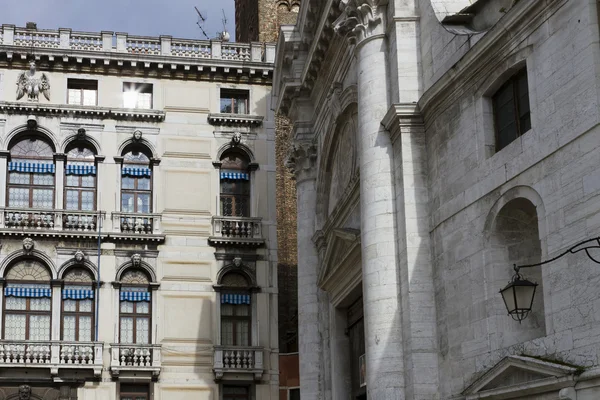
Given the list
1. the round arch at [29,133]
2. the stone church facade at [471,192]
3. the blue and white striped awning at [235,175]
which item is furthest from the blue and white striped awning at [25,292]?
the stone church facade at [471,192]

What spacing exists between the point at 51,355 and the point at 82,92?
9351 millimetres

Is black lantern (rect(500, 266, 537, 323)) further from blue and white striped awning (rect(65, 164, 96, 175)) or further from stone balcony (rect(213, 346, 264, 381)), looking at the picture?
blue and white striped awning (rect(65, 164, 96, 175))

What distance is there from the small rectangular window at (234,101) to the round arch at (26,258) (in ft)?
27.1

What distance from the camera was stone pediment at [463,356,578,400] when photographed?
15.5 metres

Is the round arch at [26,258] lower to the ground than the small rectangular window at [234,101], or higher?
lower

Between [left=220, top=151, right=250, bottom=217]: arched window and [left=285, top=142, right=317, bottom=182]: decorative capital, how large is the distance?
7.98 m

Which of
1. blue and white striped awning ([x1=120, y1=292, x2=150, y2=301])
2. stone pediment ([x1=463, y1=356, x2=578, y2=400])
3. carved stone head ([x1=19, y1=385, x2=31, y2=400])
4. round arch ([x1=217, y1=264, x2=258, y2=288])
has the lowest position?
stone pediment ([x1=463, y1=356, x2=578, y2=400])

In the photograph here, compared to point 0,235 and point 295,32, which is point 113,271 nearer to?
point 0,235

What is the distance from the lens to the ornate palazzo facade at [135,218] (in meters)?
Answer: 36.5

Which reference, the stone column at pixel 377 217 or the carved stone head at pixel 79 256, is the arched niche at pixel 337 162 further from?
the carved stone head at pixel 79 256

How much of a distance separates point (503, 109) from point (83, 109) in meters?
22.3

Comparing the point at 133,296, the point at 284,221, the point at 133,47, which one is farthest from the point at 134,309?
the point at 133,47

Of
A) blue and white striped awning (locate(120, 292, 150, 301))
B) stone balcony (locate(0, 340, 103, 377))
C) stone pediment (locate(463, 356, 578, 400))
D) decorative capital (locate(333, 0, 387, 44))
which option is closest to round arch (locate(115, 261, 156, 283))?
blue and white striped awning (locate(120, 292, 150, 301))

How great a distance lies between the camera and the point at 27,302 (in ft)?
120
